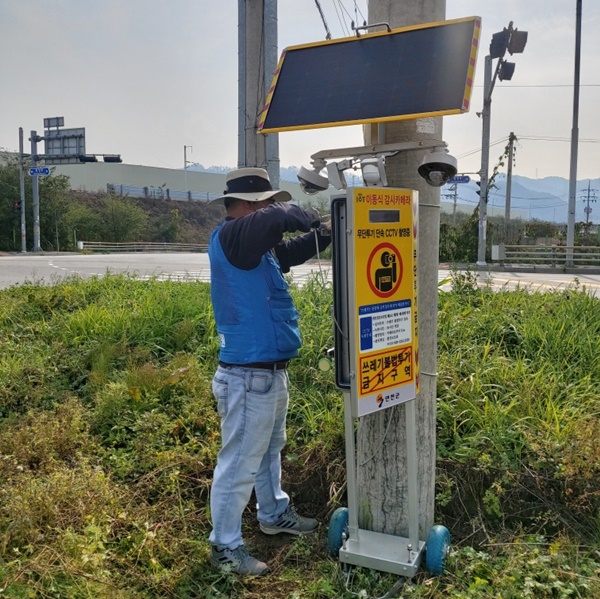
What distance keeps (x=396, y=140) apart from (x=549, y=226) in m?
31.8

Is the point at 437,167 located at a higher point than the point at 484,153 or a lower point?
lower

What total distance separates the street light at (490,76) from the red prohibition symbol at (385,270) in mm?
14191

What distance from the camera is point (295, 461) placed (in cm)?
376

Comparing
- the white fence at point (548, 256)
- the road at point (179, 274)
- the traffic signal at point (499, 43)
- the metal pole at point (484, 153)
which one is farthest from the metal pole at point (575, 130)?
the traffic signal at point (499, 43)

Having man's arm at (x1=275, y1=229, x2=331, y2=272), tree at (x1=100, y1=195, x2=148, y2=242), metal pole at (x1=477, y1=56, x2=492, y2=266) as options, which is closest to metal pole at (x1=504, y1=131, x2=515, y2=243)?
metal pole at (x1=477, y1=56, x2=492, y2=266)

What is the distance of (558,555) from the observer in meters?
2.72

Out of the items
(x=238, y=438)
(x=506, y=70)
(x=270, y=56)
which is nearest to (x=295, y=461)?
(x=238, y=438)

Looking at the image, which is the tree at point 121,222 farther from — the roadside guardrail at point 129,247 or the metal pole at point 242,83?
the metal pole at point 242,83

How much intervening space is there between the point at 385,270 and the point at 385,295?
0.35 ft

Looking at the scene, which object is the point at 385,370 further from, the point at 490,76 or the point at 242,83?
the point at 490,76

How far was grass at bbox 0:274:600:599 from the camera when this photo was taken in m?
2.71

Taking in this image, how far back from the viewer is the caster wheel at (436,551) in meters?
2.66

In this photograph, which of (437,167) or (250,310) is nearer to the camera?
(437,167)

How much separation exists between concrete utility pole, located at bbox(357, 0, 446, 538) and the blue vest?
588 millimetres
